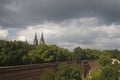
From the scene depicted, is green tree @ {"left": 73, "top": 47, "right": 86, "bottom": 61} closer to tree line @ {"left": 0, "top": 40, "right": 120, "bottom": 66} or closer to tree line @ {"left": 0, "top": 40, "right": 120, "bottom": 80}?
tree line @ {"left": 0, "top": 40, "right": 120, "bottom": 66}

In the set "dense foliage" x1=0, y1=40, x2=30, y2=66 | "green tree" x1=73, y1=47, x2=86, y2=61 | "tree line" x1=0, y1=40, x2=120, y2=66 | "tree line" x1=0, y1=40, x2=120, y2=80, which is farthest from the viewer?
"green tree" x1=73, y1=47, x2=86, y2=61

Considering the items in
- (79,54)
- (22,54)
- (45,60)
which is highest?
(22,54)

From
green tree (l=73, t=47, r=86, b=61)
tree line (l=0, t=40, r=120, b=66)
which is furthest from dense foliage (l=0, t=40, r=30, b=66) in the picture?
green tree (l=73, t=47, r=86, b=61)

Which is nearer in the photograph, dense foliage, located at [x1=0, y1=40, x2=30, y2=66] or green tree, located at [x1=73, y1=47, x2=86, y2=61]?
dense foliage, located at [x1=0, y1=40, x2=30, y2=66]

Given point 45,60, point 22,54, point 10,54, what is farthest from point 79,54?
point 10,54

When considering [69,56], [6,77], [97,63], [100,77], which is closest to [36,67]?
[6,77]

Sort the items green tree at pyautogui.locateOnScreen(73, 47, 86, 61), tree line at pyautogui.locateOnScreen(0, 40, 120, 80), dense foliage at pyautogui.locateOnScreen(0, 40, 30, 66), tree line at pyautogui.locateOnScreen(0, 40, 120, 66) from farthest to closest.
A: green tree at pyautogui.locateOnScreen(73, 47, 86, 61), tree line at pyautogui.locateOnScreen(0, 40, 120, 66), dense foliage at pyautogui.locateOnScreen(0, 40, 30, 66), tree line at pyautogui.locateOnScreen(0, 40, 120, 80)

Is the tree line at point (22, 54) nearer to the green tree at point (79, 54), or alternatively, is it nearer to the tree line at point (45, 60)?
the tree line at point (45, 60)

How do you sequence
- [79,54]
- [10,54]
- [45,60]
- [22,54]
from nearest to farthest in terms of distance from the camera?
1. [10,54]
2. [22,54]
3. [45,60]
4. [79,54]

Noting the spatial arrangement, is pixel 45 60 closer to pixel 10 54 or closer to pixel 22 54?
pixel 22 54

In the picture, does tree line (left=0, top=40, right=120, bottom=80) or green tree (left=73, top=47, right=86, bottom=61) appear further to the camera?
green tree (left=73, top=47, right=86, bottom=61)

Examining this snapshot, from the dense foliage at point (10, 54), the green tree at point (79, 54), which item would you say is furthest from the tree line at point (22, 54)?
the green tree at point (79, 54)

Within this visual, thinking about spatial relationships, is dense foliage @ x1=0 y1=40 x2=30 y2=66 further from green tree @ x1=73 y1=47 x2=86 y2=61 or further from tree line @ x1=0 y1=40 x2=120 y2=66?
green tree @ x1=73 y1=47 x2=86 y2=61

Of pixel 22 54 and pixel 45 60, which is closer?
pixel 22 54
